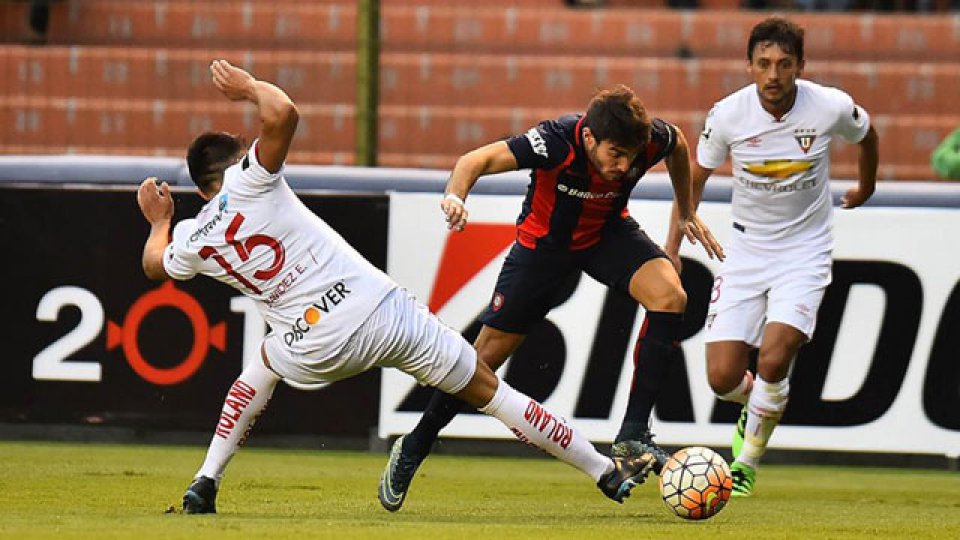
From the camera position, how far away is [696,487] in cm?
696

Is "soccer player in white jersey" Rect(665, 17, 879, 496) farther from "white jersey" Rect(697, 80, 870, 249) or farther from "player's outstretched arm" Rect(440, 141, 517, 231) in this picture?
"player's outstretched arm" Rect(440, 141, 517, 231)

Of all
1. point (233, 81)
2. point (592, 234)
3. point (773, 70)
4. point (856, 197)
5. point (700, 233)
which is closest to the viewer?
point (233, 81)

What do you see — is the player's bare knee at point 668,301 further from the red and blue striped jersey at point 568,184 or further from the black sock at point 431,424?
the black sock at point 431,424

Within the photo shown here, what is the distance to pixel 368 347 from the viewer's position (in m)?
7.04

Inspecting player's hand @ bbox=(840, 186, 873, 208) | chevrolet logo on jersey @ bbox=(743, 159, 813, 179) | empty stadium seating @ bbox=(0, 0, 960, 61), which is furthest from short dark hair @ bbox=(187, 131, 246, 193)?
empty stadium seating @ bbox=(0, 0, 960, 61)

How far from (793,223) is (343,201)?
2.85 meters

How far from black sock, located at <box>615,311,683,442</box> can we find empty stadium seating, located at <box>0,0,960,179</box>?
21.3ft

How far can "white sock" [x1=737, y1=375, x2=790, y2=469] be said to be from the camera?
863 centimetres

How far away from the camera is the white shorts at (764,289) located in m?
8.52

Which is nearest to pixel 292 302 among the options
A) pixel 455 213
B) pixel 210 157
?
pixel 210 157

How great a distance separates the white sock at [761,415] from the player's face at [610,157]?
1.72 meters

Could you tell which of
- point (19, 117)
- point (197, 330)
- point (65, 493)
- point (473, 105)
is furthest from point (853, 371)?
point (19, 117)

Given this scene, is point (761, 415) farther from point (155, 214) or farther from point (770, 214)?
point (155, 214)

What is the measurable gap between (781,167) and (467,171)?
1.87 meters
